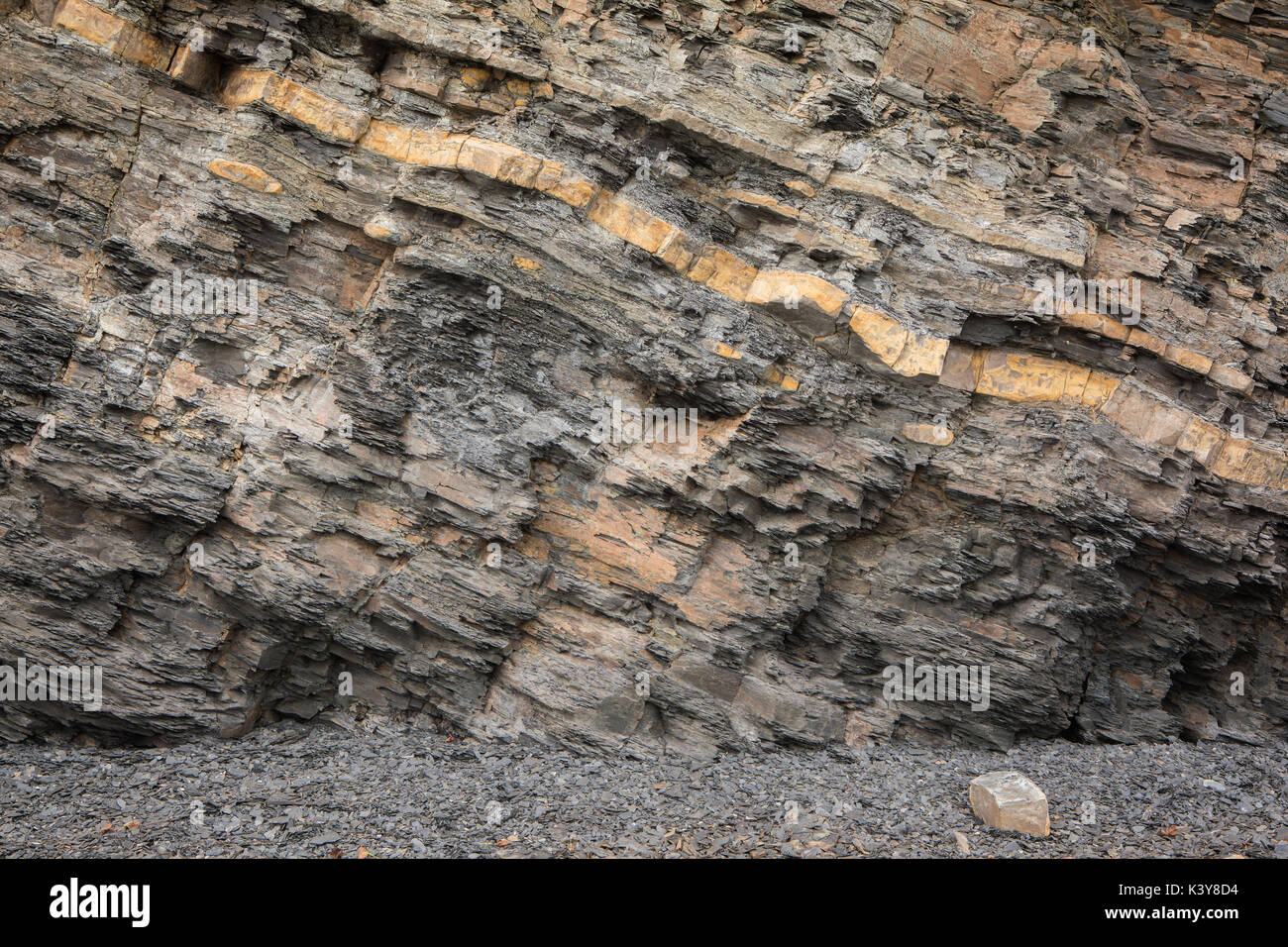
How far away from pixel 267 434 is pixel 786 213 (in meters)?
9.45

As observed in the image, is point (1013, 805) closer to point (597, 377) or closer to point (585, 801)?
point (585, 801)

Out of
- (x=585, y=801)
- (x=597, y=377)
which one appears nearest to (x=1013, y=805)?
(x=585, y=801)

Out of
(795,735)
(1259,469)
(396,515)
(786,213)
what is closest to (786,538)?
(795,735)

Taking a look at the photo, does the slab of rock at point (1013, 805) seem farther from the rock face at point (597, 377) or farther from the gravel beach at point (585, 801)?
the rock face at point (597, 377)

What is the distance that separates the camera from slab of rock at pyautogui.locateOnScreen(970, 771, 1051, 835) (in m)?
11.9

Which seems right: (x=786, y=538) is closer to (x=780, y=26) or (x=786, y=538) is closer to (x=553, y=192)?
(x=553, y=192)

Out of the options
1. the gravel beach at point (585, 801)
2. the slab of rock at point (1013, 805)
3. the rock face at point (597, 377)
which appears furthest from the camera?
the rock face at point (597, 377)

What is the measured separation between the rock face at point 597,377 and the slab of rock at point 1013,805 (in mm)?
2392

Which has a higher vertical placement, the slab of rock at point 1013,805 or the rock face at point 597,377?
the rock face at point 597,377

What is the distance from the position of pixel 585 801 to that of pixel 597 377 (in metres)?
6.80

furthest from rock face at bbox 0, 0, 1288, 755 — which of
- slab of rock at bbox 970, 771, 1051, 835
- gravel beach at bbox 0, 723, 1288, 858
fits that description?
slab of rock at bbox 970, 771, 1051, 835

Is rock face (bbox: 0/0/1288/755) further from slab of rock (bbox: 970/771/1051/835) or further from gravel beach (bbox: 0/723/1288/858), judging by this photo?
slab of rock (bbox: 970/771/1051/835)

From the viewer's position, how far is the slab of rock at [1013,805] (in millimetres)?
11930

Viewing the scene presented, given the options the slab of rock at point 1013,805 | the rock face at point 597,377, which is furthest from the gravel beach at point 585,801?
the rock face at point 597,377
